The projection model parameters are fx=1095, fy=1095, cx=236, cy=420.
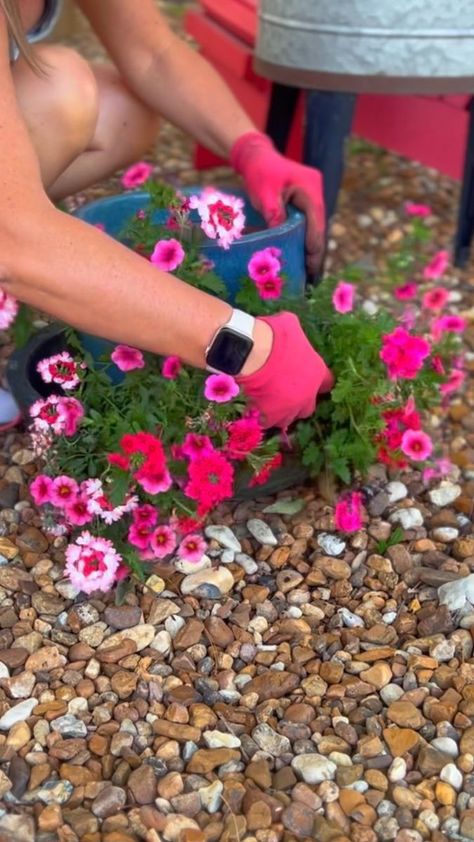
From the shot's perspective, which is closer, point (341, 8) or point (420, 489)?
point (420, 489)

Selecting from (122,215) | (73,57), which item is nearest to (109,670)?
(122,215)

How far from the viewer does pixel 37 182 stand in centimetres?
135

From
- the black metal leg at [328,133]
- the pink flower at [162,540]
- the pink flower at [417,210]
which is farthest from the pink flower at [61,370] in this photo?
the pink flower at [417,210]

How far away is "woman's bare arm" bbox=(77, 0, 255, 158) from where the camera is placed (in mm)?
1948

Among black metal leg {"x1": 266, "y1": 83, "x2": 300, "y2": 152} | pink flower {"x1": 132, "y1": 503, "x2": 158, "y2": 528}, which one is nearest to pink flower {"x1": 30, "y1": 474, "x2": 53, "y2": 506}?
pink flower {"x1": 132, "y1": 503, "x2": 158, "y2": 528}

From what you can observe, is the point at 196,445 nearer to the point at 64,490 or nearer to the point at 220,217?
the point at 64,490

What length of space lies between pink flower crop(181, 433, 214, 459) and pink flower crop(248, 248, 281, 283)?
0.82 feet

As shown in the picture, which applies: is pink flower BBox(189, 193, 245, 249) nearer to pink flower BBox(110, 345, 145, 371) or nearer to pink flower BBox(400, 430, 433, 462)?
pink flower BBox(110, 345, 145, 371)

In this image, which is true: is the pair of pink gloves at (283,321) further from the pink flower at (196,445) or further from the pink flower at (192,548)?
the pink flower at (192,548)

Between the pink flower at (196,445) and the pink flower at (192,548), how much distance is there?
15 cm

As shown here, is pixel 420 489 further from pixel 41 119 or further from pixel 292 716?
pixel 41 119

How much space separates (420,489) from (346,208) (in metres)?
1.31

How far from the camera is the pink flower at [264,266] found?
1.56 m

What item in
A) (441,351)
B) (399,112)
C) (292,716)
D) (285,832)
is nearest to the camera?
(285,832)
